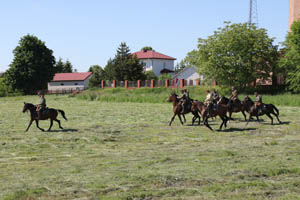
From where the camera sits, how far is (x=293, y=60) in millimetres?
44656

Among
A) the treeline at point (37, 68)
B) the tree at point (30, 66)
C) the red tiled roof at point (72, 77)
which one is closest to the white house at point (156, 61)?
the red tiled roof at point (72, 77)

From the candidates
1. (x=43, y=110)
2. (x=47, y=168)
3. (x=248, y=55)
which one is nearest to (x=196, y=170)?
(x=47, y=168)

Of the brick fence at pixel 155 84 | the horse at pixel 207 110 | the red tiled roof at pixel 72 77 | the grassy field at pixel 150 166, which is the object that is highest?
the red tiled roof at pixel 72 77

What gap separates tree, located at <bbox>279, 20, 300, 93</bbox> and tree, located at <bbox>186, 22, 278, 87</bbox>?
8.51 feet

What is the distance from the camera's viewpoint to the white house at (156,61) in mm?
104562

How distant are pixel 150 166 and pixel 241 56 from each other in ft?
138

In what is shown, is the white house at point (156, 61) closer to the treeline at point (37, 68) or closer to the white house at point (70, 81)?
the white house at point (70, 81)

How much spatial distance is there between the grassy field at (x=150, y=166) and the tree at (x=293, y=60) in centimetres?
2947

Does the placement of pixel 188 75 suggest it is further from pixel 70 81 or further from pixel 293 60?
pixel 293 60

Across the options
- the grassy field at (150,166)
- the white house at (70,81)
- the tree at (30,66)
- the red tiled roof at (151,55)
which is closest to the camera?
the grassy field at (150,166)

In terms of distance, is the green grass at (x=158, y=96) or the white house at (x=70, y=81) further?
the white house at (x=70, y=81)

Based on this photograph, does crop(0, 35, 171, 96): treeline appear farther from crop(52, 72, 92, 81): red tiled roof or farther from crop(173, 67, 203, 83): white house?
crop(52, 72, 92, 81): red tiled roof

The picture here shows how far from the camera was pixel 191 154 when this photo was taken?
36.8 feet

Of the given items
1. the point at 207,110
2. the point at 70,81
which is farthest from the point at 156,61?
the point at 207,110
